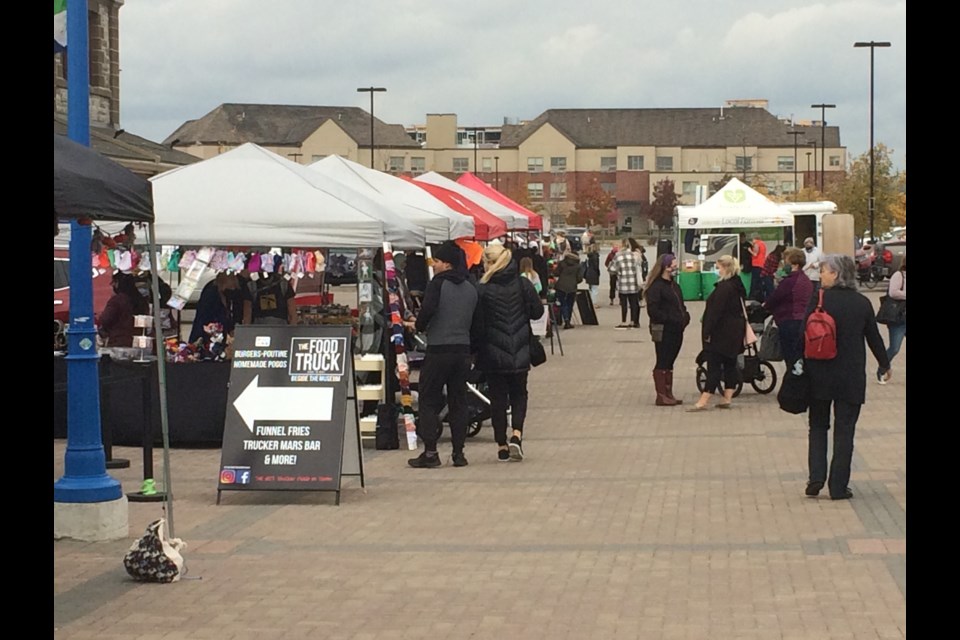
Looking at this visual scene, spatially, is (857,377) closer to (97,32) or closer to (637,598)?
(637,598)

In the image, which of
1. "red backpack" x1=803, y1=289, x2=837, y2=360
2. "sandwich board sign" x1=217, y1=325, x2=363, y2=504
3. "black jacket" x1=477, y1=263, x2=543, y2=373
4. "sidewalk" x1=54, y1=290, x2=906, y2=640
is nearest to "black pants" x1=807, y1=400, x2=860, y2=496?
"sidewalk" x1=54, y1=290, x2=906, y2=640

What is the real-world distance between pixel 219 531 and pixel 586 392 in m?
10.5

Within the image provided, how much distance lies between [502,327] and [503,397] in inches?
24.8

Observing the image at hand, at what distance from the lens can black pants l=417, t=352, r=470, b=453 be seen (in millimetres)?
13445

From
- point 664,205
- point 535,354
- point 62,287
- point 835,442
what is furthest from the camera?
point 664,205

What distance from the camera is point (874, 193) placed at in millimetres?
75375

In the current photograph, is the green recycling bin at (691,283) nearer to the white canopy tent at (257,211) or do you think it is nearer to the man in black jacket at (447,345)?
the white canopy tent at (257,211)

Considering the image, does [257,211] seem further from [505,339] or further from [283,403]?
[283,403]

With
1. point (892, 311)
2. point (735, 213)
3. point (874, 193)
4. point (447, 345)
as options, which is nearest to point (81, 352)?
point (447, 345)

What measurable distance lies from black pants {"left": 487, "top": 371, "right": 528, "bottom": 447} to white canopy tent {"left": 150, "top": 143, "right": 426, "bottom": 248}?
2025mm

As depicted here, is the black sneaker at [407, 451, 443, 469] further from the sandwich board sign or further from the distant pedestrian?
the distant pedestrian

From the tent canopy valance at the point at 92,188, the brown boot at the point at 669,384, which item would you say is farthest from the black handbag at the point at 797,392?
the brown boot at the point at 669,384
